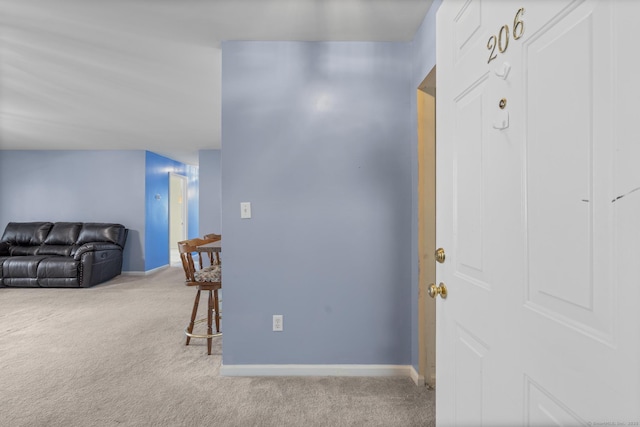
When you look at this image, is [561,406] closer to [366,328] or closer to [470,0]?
[470,0]

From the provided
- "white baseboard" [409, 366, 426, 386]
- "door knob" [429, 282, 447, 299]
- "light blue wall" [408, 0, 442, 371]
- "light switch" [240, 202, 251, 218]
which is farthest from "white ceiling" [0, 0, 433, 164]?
"white baseboard" [409, 366, 426, 386]

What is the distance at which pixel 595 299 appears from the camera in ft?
2.03

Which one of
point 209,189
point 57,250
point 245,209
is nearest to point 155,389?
point 245,209

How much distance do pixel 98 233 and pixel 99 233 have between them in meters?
0.02

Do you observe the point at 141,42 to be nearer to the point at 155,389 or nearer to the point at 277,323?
the point at 277,323

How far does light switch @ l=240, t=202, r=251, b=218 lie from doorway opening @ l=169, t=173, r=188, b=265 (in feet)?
19.2

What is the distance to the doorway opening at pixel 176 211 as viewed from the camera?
26.4ft

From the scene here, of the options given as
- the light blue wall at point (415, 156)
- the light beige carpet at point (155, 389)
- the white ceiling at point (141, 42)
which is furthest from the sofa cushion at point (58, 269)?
the light blue wall at point (415, 156)

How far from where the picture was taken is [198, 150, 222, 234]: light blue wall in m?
6.75

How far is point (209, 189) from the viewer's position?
6.80 m

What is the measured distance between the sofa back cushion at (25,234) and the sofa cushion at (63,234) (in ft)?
0.40

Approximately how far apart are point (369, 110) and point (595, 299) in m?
2.03

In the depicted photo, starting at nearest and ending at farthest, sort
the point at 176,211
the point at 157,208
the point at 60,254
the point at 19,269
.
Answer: the point at 19,269, the point at 60,254, the point at 157,208, the point at 176,211

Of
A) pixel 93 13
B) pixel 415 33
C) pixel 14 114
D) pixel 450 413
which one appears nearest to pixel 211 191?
pixel 14 114
